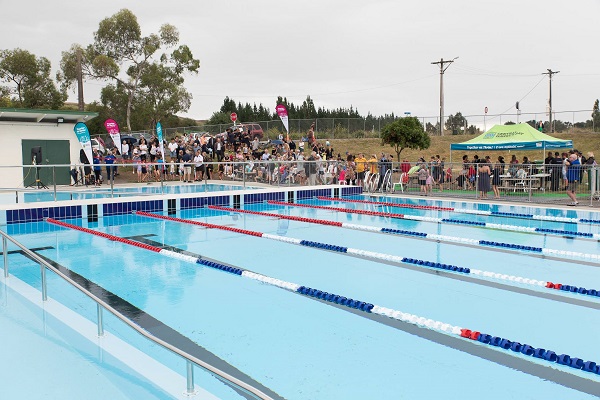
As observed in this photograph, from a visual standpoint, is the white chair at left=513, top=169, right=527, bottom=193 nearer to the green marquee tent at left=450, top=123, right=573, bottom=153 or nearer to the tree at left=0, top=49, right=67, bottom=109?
the green marquee tent at left=450, top=123, right=573, bottom=153

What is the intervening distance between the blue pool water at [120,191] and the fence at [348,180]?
2cm

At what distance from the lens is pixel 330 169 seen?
17719mm

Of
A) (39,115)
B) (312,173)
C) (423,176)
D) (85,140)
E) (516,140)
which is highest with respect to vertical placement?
(39,115)

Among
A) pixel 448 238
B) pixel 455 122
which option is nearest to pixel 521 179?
pixel 448 238

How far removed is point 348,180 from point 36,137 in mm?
11677

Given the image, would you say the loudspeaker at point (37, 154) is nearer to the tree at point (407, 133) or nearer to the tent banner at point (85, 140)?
the tent banner at point (85, 140)

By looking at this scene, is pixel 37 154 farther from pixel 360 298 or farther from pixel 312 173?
pixel 360 298

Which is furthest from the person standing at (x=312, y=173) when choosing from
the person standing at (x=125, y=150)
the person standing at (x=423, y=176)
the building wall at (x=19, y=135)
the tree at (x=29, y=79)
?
the tree at (x=29, y=79)

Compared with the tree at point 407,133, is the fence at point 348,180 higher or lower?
lower

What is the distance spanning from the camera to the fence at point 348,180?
13.2 meters

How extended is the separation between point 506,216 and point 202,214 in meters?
7.20

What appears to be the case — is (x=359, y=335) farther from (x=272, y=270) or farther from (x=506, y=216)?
(x=506, y=216)

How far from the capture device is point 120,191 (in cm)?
1350

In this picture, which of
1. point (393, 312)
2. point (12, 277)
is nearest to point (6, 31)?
point (12, 277)
